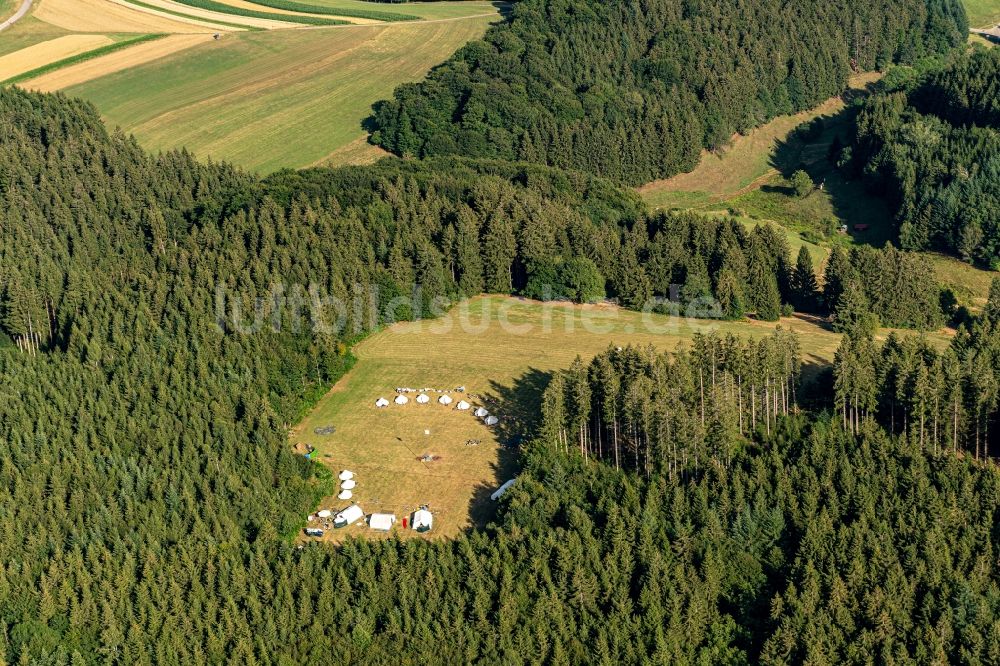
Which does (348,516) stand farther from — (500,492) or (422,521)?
(500,492)

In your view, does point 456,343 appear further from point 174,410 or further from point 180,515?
point 180,515

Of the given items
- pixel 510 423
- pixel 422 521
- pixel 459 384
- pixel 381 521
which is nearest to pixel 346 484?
pixel 381 521

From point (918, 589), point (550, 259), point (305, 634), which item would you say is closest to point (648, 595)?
point (918, 589)

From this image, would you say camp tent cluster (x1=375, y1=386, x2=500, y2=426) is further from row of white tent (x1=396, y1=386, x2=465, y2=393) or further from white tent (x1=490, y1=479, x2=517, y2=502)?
white tent (x1=490, y1=479, x2=517, y2=502)

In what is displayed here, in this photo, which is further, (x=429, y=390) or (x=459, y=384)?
(x=459, y=384)

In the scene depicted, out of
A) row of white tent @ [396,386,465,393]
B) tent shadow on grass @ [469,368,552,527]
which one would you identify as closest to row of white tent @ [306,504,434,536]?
tent shadow on grass @ [469,368,552,527]

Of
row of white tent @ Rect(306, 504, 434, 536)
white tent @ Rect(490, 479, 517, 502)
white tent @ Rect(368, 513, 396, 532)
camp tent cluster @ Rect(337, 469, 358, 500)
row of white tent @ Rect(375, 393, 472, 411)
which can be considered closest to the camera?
row of white tent @ Rect(306, 504, 434, 536)
